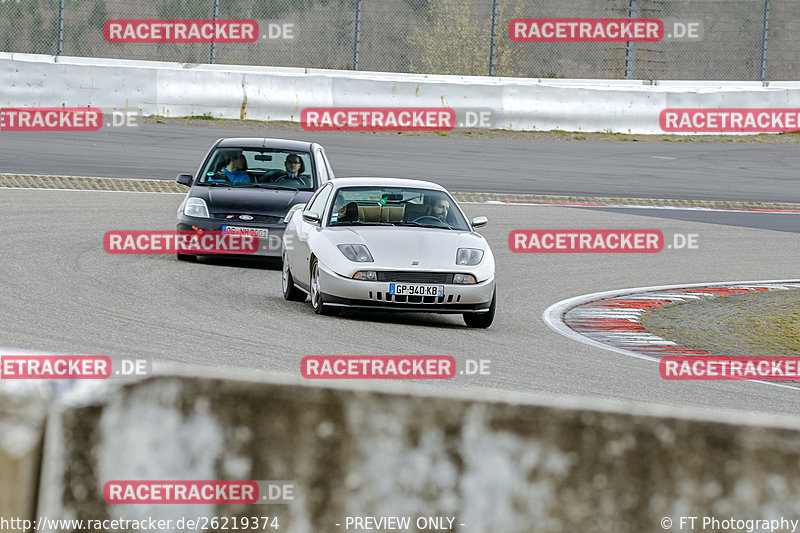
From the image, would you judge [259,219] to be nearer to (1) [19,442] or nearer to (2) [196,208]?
(2) [196,208]

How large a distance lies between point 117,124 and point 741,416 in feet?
75.9

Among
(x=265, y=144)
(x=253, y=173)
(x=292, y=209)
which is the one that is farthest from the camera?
(x=265, y=144)

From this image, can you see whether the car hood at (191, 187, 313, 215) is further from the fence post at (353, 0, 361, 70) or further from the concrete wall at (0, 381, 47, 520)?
the fence post at (353, 0, 361, 70)

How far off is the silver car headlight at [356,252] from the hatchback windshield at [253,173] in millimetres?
3752

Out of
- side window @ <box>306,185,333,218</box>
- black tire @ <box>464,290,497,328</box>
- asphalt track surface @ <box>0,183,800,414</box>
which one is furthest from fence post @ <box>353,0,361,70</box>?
black tire @ <box>464,290,497,328</box>

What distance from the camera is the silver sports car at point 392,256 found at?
A: 1060 cm

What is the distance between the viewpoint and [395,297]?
10578mm

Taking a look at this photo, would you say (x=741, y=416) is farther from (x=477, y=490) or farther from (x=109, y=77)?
(x=109, y=77)

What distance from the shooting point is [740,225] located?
1978 cm

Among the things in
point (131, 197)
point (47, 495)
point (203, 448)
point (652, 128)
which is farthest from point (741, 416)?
point (652, 128)

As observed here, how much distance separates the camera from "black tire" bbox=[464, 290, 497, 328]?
1088 cm

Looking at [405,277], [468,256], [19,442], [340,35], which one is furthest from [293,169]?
[340,35]

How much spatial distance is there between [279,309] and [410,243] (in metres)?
1.30

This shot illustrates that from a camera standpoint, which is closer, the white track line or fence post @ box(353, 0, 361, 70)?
the white track line
